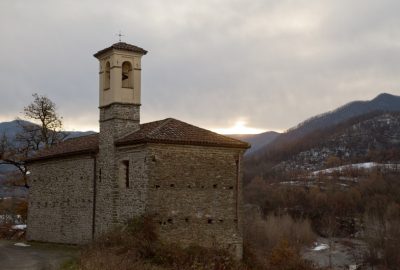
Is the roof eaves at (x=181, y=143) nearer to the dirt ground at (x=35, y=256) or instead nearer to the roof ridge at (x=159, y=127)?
the roof ridge at (x=159, y=127)

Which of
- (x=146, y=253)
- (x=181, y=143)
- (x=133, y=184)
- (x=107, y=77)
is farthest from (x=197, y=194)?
(x=107, y=77)

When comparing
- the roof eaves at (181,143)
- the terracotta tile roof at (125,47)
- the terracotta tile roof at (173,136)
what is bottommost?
the roof eaves at (181,143)

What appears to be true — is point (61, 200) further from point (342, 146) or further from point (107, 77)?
point (342, 146)

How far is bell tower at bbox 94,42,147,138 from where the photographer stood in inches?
814

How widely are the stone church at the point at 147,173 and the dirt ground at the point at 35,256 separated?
4.43 ft

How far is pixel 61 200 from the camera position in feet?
78.9

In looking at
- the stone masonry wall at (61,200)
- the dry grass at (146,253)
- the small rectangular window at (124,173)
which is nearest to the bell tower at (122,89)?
the small rectangular window at (124,173)

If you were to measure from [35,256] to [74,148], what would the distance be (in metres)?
6.02

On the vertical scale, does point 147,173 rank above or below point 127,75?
below

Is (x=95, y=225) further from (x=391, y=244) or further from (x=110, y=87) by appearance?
(x=391, y=244)

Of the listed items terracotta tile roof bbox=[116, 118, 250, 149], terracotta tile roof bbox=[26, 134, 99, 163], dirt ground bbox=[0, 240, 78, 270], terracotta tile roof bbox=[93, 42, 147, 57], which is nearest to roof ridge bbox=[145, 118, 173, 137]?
terracotta tile roof bbox=[116, 118, 250, 149]

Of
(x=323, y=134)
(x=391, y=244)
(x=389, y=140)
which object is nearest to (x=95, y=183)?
(x=391, y=244)

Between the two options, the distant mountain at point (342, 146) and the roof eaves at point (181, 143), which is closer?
the roof eaves at point (181, 143)

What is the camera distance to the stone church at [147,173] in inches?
741
